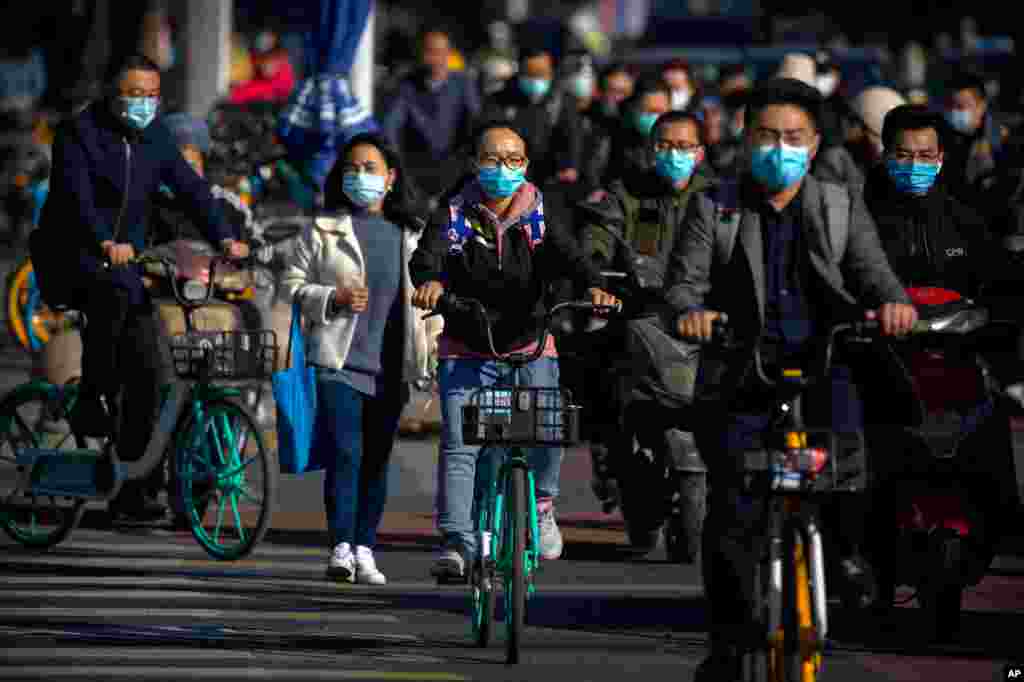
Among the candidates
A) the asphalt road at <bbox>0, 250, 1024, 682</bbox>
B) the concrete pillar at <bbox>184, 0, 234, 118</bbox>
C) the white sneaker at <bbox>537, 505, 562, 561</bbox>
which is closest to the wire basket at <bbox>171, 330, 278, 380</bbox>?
the asphalt road at <bbox>0, 250, 1024, 682</bbox>

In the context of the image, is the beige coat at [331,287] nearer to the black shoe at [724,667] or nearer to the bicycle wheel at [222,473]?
the bicycle wheel at [222,473]

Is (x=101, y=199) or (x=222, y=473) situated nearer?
(x=222, y=473)

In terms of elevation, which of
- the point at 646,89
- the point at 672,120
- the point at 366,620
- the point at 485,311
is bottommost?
the point at 366,620

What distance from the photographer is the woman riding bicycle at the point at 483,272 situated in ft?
36.1

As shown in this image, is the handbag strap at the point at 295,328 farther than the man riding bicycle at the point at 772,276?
Yes

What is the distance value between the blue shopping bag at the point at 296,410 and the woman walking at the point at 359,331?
5cm

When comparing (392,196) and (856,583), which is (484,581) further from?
(392,196)

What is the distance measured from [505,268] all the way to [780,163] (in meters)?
2.57

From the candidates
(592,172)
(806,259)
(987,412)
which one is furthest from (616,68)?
(806,259)

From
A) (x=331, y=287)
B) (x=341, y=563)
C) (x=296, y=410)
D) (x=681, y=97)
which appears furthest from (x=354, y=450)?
(x=681, y=97)

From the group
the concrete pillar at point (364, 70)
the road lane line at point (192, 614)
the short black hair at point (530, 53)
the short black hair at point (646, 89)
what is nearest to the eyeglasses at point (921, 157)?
the road lane line at point (192, 614)

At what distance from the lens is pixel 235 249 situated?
12742 mm

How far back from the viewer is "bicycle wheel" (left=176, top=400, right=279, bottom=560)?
1240cm

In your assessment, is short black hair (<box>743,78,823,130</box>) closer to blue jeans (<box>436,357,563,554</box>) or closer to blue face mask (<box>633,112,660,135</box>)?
blue jeans (<box>436,357,563,554</box>)
